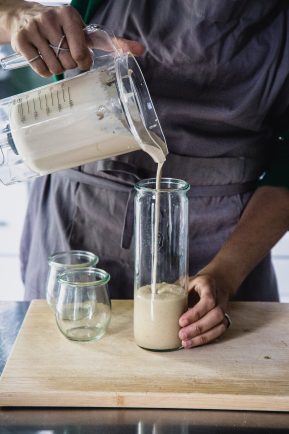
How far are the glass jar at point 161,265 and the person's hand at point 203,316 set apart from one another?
0.02 metres

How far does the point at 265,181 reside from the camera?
1608 millimetres

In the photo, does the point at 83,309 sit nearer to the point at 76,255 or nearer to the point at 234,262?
the point at 76,255

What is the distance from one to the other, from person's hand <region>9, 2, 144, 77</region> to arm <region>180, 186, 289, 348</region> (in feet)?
1.36

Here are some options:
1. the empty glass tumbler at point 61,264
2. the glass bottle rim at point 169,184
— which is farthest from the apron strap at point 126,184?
the glass bottle rim at point 169,184

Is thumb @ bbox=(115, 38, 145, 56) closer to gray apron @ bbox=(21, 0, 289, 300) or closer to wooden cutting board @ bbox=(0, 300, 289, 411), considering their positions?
gray apron @ bbox=(21, 0, 289, 300)

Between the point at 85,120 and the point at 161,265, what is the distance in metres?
0.27

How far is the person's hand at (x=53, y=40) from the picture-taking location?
123 centimetres

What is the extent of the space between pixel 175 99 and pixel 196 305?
0.42 meters

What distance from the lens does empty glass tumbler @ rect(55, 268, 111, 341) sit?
4.30 feet

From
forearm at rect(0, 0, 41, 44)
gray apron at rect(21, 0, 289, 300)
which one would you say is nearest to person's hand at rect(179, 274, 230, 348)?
gray apron at rect(21, 0, 289, 300)

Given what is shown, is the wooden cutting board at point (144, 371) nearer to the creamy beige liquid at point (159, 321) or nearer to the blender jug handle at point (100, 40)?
the creamy beige liquid at point (159, 321)

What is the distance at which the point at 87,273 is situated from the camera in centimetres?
140

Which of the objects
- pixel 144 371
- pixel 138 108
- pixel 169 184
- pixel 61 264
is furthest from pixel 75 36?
pixel 144 371

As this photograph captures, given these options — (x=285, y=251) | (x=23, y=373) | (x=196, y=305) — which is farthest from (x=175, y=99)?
(x=285, y=251)
